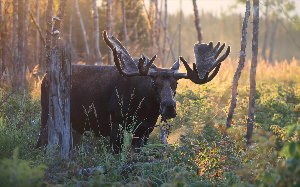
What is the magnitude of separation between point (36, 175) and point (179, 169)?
172 centimetres

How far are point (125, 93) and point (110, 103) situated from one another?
31 centimetres

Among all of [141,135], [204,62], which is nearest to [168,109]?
[141,135]

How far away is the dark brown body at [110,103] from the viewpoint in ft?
27.4

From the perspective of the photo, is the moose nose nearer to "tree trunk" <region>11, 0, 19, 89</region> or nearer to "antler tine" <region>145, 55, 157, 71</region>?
"antler tine" <region>145, 55, 157, 71</region>

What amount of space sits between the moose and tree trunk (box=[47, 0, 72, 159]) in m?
0.66

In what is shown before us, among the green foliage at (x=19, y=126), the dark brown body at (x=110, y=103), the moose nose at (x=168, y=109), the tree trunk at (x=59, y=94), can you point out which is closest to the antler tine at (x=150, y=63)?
the dark brown body at (x=110, y=103)

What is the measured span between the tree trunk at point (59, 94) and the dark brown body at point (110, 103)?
2.38ft

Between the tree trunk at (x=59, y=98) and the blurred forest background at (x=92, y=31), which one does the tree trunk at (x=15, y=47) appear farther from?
the tree trunk at (x=59, y=98)

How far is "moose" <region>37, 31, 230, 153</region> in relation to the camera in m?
8.07

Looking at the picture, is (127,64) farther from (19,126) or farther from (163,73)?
(19,126)

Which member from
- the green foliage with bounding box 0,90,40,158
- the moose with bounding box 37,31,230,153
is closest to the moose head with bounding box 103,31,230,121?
the moose with bounding box 37,31,230,153

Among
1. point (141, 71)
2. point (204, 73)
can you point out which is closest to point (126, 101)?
point (141, 71)

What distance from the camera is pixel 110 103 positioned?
862 centimetres

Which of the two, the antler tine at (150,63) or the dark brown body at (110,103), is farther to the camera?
the dark brown body at (110,103)
